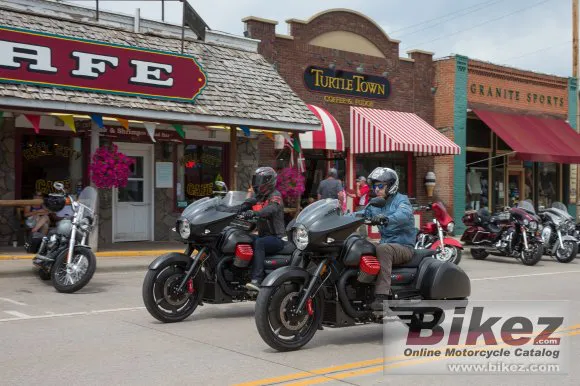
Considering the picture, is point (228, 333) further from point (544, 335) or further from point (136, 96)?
point (136, 96)

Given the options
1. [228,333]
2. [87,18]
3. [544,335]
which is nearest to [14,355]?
[228,333]

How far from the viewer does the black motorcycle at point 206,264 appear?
8141 millimetres

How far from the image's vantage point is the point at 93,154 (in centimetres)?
1503

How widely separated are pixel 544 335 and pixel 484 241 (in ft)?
32.5

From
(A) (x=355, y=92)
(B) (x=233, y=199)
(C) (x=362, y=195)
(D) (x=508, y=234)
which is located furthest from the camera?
(A) (x=355, y=92)

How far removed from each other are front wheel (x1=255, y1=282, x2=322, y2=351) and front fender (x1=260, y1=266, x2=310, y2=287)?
5 centimetres

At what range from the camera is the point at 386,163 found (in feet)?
77.3

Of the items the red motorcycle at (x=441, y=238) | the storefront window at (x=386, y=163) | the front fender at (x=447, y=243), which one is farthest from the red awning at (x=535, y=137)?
the front fender at (x=447, y=243)

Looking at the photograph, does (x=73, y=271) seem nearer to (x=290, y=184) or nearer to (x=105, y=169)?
(x=105, y=169)

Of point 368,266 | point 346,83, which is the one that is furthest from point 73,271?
point 346,83

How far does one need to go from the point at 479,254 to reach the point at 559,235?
1.94 meters

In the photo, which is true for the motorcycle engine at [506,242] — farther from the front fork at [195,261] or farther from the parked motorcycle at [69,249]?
the front fork at [195,261]

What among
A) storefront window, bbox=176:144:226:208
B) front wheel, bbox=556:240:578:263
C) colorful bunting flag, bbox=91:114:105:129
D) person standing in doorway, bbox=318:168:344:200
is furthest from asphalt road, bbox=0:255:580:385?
storefront window, bbox=176:144:226:208

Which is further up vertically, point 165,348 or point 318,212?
point 318,212
